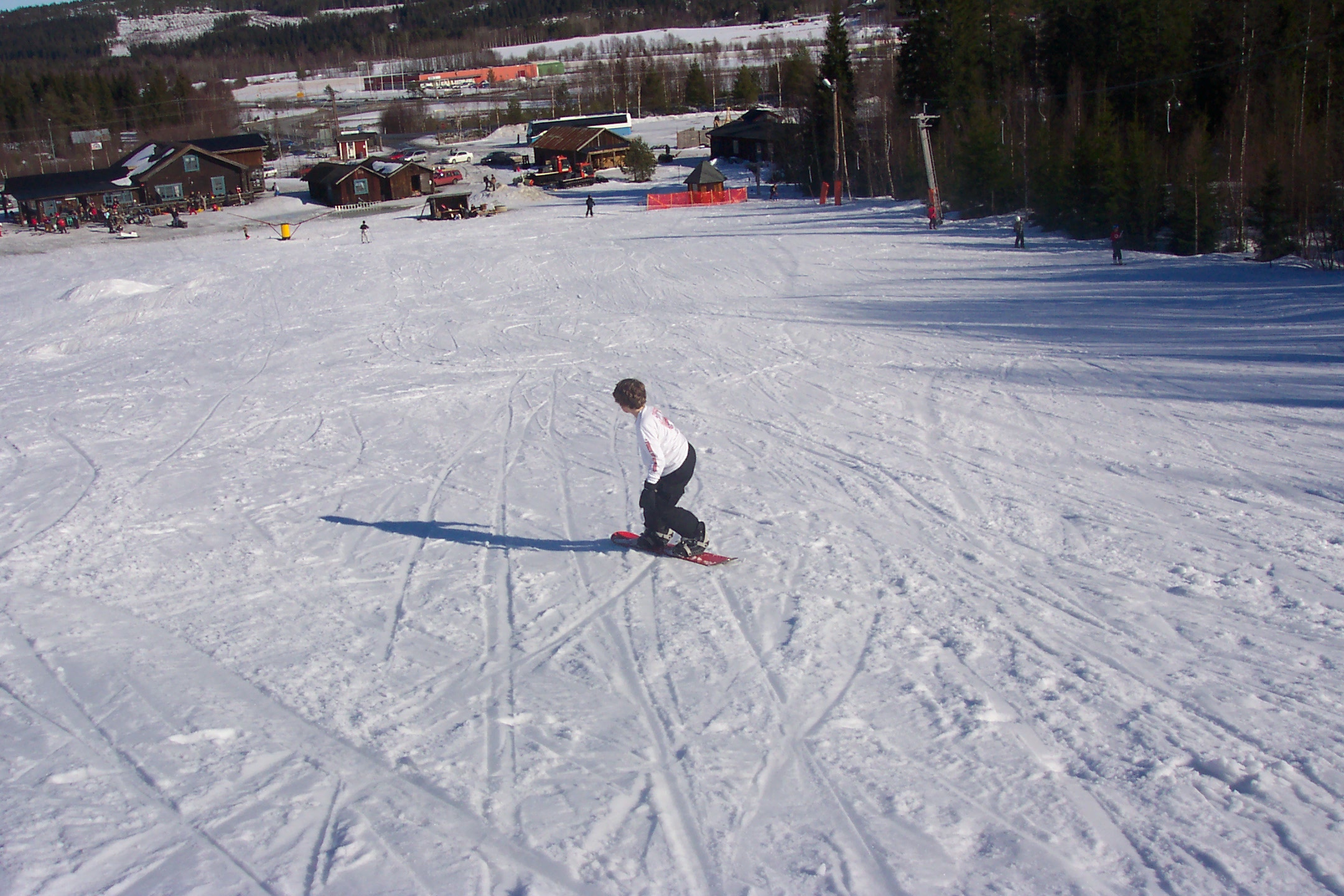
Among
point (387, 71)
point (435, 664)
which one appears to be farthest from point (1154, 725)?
point (387, 71)

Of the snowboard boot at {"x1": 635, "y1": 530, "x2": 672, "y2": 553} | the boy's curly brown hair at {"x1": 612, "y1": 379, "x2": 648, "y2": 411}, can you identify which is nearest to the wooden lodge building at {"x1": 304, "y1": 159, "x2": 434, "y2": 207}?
the snowboard boot at {"x1": 635, "y1": 530, "x2": 672, "y2": 553}

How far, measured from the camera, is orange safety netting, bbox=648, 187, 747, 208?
43031 millimetres

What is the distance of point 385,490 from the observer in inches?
362

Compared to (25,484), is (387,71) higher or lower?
higher

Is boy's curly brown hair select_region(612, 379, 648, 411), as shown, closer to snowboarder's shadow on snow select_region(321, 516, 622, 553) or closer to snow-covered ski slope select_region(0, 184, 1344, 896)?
snow-covered ski slope select_region(0, 184, 1344, 896)

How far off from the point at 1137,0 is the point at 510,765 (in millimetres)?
38217

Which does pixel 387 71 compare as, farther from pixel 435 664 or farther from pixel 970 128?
pixel 435 664

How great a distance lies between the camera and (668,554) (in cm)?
689

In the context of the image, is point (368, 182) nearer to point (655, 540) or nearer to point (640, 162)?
point (640, 162)

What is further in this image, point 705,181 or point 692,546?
point 705,181

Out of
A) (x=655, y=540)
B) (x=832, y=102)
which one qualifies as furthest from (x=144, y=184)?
(x=655, y=540)

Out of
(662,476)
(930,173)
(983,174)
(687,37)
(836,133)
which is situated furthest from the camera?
(687,37)

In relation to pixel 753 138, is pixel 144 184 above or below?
below

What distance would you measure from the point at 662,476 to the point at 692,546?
0.65 m
